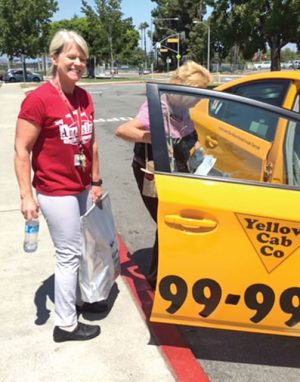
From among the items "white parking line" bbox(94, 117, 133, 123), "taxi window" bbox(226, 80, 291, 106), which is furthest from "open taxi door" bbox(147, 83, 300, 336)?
"white parking line" bbox(94, 117, 133, 123)

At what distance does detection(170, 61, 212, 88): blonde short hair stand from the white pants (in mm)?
873

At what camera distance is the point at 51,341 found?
115 inches

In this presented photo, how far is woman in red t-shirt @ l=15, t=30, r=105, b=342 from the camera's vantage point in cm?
249

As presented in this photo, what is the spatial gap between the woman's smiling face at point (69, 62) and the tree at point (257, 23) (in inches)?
628

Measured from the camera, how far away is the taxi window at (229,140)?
2531 millimetres

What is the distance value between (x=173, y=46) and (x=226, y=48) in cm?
6280

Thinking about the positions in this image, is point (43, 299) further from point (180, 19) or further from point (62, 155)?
point (180, 19)

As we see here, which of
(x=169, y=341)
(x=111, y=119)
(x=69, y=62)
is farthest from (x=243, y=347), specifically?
(x=111, y=119)

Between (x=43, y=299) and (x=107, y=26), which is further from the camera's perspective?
(x=107, y=26)

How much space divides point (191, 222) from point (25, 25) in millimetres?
42235

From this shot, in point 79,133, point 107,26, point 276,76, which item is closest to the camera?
point 79,133

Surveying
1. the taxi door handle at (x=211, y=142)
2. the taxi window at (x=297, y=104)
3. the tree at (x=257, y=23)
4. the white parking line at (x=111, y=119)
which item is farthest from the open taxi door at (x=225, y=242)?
the tree at (x=257, y=23)

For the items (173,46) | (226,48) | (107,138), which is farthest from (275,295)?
(173,46)

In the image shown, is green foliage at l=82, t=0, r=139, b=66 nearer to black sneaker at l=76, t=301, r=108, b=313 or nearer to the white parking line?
the white parking line
